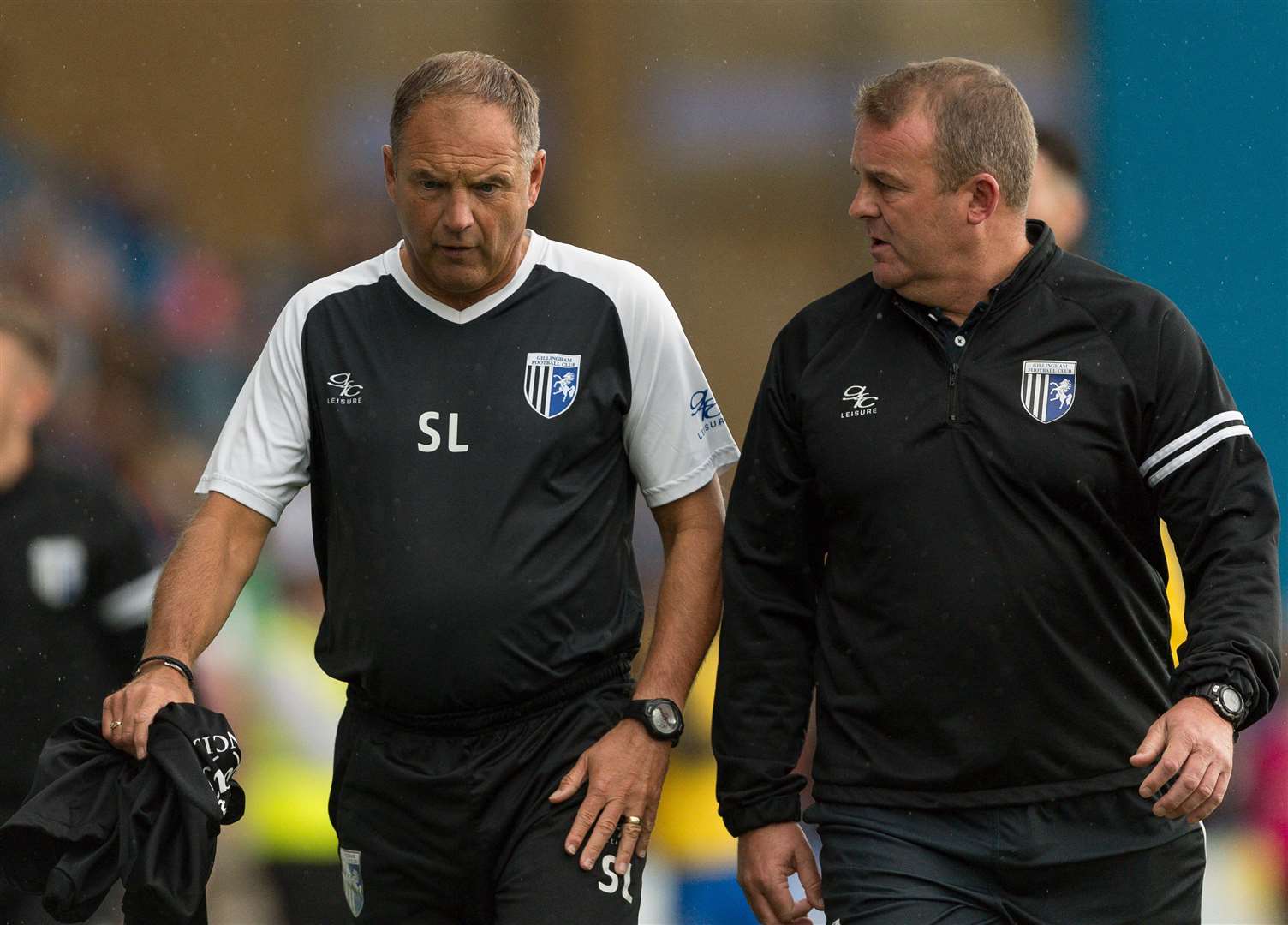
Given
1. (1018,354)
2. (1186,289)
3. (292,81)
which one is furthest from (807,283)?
(1018,354)

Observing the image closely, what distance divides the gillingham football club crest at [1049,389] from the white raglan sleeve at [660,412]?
2.09 feet

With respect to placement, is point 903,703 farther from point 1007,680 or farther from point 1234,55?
point 1234,55

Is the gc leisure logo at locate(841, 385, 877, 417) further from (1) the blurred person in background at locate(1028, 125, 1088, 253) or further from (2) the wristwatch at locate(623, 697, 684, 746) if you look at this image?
(1) the blurred person in background at locate(1028, 125, 1088, 253)

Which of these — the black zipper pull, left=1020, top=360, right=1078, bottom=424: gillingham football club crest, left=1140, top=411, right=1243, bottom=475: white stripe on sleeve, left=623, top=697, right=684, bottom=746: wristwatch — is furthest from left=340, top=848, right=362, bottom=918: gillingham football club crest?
left=1140, top=411, right=1243, bottom=475: white stripe on sleeve

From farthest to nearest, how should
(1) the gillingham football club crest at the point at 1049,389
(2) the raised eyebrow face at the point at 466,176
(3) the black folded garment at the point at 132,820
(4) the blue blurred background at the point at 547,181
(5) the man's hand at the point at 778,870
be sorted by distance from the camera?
1. (4) the blue blurred background at the point at 547,181
2. (2) the raised eyebrow face at the point at 466,176
3. (5) the man's hand at the point at 778,870
4. (1) the gillingham football club crest at the point at 1049,389
5. (3) the black folded garment at the point at 132,820

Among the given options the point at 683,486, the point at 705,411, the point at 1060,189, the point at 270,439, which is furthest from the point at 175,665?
the point at 1060,189

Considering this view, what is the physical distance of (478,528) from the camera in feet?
10.6

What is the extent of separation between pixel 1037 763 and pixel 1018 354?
2.27 feet

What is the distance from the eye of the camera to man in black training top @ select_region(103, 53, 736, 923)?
3.21 meters

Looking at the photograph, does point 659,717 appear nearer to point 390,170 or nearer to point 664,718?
point 664,718

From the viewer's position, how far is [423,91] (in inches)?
131

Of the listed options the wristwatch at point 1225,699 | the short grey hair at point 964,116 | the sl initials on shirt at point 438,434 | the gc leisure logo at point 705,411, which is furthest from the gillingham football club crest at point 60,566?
the wristwatch at point 1225,699

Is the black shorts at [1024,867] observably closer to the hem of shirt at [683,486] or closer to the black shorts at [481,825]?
the black shorts at [481,825]

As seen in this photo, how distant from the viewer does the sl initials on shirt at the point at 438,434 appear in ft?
10.8
